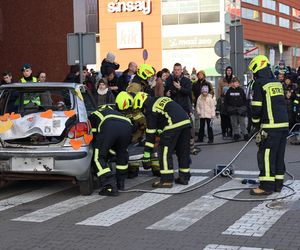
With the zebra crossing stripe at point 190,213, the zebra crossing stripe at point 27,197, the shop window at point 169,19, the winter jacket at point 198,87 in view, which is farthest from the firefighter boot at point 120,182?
the shop window at point 169,19

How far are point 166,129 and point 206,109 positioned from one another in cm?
637

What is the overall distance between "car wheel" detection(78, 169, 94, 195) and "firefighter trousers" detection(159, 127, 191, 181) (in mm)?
1117

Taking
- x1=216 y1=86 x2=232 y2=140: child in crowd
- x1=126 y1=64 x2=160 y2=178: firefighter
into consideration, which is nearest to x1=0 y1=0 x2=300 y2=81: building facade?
x1=216 y1=86 x2=232 y2=140: child in crowd

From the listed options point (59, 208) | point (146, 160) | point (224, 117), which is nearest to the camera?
point (59, 208)

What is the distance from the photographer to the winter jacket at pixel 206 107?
14492 millimetres

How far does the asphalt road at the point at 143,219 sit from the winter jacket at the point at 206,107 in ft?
18.4

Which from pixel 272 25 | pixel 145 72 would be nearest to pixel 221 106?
pixel 145 72

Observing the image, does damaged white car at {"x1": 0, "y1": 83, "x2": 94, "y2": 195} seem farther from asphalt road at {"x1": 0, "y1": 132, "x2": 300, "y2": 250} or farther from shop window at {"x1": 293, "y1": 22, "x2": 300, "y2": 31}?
shop window at {"x1": 293, "y1": 22, "x2": 300, "y2": 31}

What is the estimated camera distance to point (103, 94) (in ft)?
39.2

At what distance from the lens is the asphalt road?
555 cm

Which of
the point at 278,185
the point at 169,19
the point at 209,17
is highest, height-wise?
the point at 169,19

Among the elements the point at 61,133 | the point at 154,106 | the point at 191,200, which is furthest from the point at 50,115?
the point at 191,200

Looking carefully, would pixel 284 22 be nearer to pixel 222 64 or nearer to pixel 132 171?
pixel 222 64

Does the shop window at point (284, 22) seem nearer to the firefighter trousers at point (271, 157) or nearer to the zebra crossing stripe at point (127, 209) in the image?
the firefighter trousers at point (271, 157)
